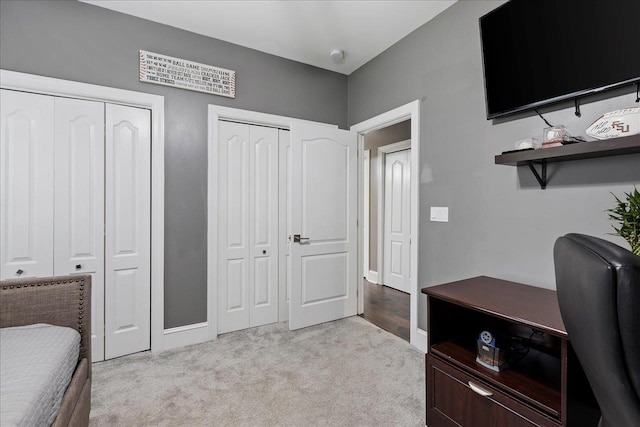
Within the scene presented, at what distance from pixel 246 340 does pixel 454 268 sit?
1896mm

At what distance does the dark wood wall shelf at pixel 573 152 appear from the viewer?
4.24 feet

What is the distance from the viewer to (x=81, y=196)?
236 centimetres

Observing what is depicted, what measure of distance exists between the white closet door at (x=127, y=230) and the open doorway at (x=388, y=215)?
258 cm

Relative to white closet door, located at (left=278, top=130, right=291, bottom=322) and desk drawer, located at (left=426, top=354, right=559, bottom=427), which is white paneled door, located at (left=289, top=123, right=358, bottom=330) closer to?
white closet door, located at (left=278, top=130, right=291, bottom=322)

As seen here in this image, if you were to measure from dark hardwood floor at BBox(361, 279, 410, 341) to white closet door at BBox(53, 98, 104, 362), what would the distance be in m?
2.52

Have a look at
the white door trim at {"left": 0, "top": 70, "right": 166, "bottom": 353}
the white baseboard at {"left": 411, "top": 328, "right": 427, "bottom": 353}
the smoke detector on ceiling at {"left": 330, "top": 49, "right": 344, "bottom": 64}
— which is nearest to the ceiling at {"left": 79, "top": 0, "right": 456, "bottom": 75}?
the smoke detector on ceiling at {"left": 330, "top": 49, "right": 344, "bottom": 64}

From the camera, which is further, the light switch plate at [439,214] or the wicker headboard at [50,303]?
the light switch plate at [439,214]

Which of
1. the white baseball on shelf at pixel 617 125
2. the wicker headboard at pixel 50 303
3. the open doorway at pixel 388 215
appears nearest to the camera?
the white baseball on shelf at pixel 617 125

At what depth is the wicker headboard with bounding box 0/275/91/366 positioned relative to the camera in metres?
1.51

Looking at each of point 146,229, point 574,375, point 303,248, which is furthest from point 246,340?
point 574,375

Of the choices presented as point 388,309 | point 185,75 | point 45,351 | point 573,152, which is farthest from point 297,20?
point 388,309

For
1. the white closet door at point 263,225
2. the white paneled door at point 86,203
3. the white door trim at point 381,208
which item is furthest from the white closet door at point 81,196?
the white door trim at point 381,208

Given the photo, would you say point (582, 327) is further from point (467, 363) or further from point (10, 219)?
point (10, 219)

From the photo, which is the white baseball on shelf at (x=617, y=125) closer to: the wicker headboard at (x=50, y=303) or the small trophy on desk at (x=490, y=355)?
the small trophy on desk at (x=490, y=355)
